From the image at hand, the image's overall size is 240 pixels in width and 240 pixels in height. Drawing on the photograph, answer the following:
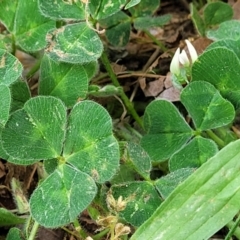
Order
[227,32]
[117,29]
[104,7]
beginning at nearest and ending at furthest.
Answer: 1. [104,7]
2. [227,32]
3. [117,29]

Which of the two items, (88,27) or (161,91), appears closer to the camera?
(88,27)

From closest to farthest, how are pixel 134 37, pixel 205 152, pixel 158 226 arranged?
1. pixel 158 226
2. pixel 205 152
3. pixel 134 37

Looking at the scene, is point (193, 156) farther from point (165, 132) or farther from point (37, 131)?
point (37, 131)

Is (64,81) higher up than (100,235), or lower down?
higher up

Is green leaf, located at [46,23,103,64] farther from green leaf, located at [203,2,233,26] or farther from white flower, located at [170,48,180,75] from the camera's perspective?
green leaf, located at [203,2,233,26]

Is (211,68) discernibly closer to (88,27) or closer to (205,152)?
(205,152)

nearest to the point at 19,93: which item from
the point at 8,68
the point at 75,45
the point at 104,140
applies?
the point at 8,68

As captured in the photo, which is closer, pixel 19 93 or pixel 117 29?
pixel 19 93

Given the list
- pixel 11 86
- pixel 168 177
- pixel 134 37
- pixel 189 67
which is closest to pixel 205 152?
pixel 168 177
